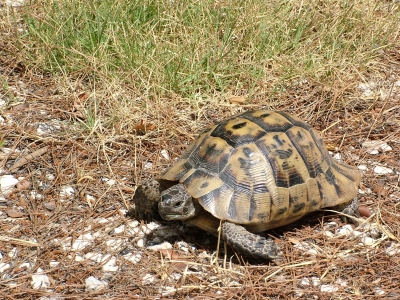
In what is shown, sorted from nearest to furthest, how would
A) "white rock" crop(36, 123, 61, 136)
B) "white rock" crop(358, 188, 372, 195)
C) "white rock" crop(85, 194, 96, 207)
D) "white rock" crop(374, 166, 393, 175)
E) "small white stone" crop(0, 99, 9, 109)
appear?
"white rock" crop(85, 194, 96, 207)
"white rock" crop(358, 188, 372, 195)
"white rock" crop(374, 166, 393, 175)
"white rock" crop(36, 123, 61, 136)
"small white stone" crop(0, 99, 9, 109)

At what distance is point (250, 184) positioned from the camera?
9.70ft

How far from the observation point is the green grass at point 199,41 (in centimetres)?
429

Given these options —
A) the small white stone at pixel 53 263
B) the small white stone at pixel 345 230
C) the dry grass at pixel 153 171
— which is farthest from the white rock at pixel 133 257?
the small white stone at pixel 345 230

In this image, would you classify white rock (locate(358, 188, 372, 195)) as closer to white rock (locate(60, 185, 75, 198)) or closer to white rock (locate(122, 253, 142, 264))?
white rock (locate(122, 253, 142, 264))

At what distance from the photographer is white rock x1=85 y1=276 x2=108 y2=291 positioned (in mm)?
2724

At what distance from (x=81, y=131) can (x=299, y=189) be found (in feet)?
5.24

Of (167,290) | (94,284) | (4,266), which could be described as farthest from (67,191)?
(167,290)

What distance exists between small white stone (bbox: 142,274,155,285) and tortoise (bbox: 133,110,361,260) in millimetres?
314

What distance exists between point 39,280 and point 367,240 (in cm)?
174

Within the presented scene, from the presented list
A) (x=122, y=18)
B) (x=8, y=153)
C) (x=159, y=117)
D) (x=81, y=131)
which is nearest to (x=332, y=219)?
(x=159, y=117)

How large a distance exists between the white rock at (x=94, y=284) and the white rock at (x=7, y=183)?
0.93 m

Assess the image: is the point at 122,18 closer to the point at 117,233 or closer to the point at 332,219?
the point at 117,233

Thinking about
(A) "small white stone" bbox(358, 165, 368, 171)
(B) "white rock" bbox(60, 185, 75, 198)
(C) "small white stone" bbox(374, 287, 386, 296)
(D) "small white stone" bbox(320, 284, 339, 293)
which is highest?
(C) "small white stone" bbox(374, 287, 386, 296)

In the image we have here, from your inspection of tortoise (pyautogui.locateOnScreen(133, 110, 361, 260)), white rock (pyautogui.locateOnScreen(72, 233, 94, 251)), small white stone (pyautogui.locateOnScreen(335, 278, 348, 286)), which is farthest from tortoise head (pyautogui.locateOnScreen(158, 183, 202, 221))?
small white stone (pyautogui.locateOnScreen(335, 278, 348, 286))
